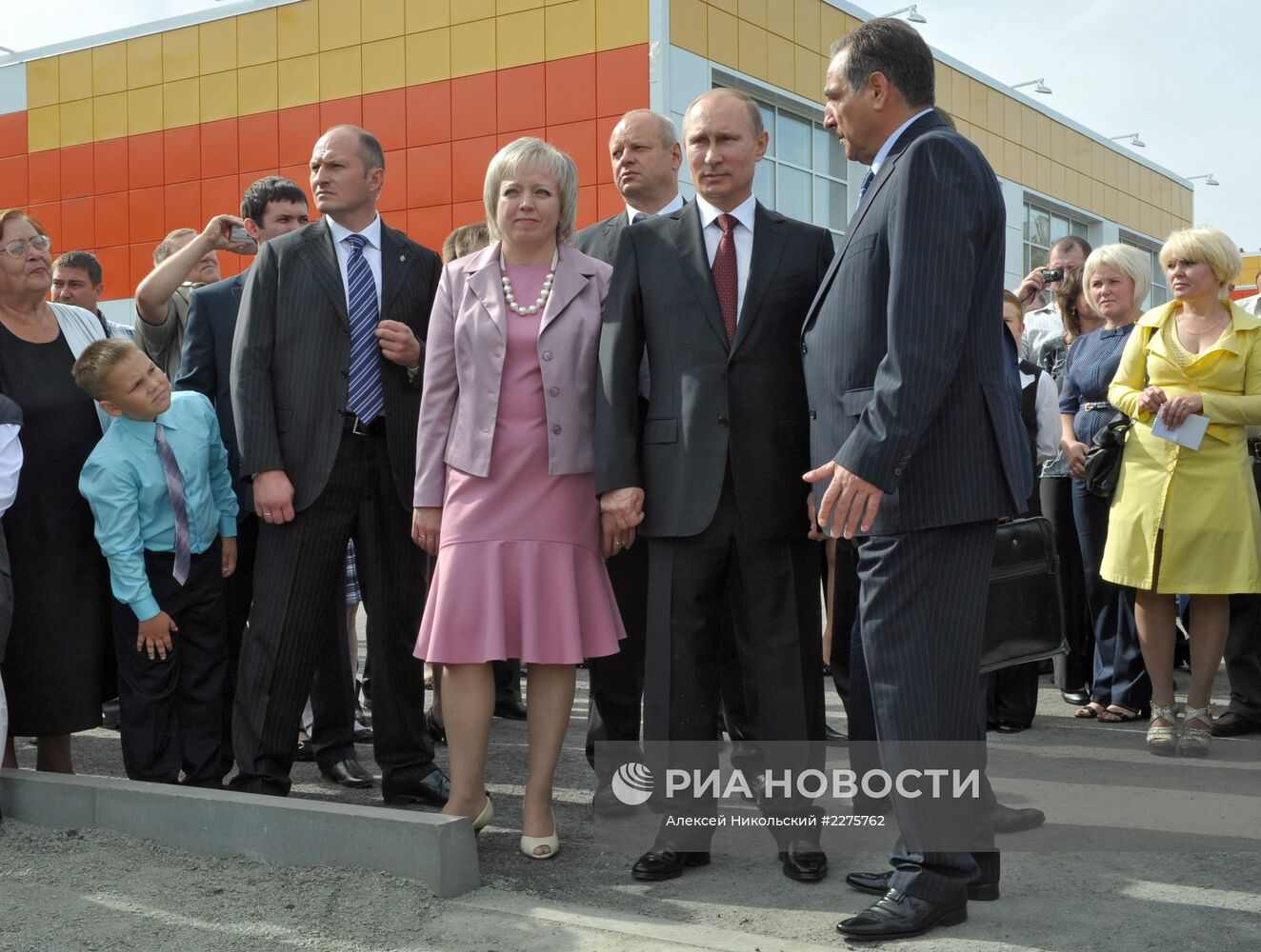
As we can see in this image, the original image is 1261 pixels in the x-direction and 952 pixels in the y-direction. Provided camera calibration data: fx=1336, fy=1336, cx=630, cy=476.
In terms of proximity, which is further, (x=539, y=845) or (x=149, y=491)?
(x=149, y=491)

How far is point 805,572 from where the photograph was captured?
12.7ft

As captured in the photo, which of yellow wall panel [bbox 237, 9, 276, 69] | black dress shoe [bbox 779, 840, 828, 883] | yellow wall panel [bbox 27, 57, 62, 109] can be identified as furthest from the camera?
yellow wall panel [bbox 27, 57, 62, 109]

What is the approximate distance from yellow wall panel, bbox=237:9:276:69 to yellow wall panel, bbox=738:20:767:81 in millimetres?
9160

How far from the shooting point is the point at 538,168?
3.95 metres

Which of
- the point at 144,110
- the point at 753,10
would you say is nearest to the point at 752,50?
the point at 753,10

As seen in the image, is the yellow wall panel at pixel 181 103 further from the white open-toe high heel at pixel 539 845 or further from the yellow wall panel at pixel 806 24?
the white open-toe high heel at pixel 539 845

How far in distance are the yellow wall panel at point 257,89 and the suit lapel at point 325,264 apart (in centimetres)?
2243

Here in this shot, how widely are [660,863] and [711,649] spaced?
61cm

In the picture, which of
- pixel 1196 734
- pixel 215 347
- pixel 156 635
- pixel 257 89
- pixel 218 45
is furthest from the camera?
pixel 218 45

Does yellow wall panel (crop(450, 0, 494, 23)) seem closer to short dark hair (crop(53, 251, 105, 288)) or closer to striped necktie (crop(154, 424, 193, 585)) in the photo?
short dark hair (crop(53, 251, 105, 288))

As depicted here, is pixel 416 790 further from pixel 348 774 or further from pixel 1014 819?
pixel 1014 819

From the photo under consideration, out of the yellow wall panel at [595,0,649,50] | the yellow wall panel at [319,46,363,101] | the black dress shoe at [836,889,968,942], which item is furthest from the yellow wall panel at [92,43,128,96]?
the black dress shoe at [836,889,968,942]

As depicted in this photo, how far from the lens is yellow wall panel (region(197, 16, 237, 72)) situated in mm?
25969

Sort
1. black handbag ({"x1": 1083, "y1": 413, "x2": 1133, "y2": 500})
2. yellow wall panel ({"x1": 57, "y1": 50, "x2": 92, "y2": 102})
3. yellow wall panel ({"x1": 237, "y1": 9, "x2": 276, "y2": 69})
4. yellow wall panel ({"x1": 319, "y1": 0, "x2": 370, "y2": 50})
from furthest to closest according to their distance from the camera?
1. yellow wall panel ({"x1": 57, "y1": 50, "x2": 92, "y2": 102})
2. yellow wall panel ({"x1": 237, "y1": 9, "x2": 276, "y2": 69})
3. yellow wall panel ({"x1": 319, "y1": 0, "x2": 370, "y2": 50})
4. black handbag ({"x1": 1083, "y1": 413, "x2": 1133, "y2": 500})
